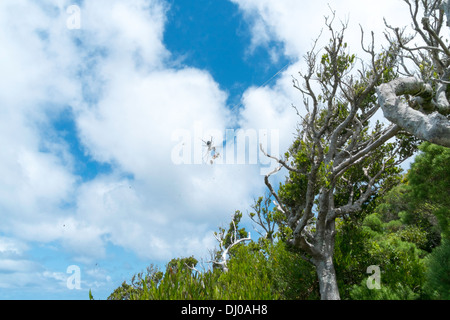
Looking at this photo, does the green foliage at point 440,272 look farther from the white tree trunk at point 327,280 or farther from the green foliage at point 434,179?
the white tree trunk at point 327,280

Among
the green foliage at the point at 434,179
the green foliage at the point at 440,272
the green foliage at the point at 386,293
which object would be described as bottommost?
the green foliage at the point at 386,293

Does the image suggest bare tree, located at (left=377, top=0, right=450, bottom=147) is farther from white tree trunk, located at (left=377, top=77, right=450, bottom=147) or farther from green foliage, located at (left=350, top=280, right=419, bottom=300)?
green foliage, located at (left=350, top=280, right=419, bottom=300)

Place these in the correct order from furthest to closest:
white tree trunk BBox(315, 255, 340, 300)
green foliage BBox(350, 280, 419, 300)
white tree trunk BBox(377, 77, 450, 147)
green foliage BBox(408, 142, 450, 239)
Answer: white tree trunk BBox(315, 255, 340, 300) → green foliage BBox(350, 280, 419, 300) → green foliage BBox(408, 142, 450, 239) → white tree trunk BBox(377, 77, 450, 147)

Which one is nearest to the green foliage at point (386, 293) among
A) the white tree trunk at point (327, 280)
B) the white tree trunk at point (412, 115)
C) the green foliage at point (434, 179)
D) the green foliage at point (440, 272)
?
the white tree trunk at point (327, 280)

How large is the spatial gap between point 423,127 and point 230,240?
21196mm

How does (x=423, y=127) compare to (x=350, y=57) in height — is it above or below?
below

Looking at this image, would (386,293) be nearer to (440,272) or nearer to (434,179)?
(440,272)

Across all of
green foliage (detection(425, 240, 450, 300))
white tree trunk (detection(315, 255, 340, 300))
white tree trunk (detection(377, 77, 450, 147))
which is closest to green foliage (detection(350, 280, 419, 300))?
white tree trunk (detection(315, 255, 340, 300))

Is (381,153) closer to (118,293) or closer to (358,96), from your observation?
(358,96)

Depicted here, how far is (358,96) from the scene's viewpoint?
11961 mm

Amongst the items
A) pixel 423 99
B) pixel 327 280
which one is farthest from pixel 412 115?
pixel 327 280

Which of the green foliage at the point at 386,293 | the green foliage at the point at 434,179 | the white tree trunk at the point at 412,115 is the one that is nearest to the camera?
the white tree trunk at the point at 412,115

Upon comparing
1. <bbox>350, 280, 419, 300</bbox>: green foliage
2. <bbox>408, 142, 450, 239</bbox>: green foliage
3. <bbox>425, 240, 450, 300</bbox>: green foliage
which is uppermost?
<bbox>408, 142, 450, 239</bbox>: green foliage
